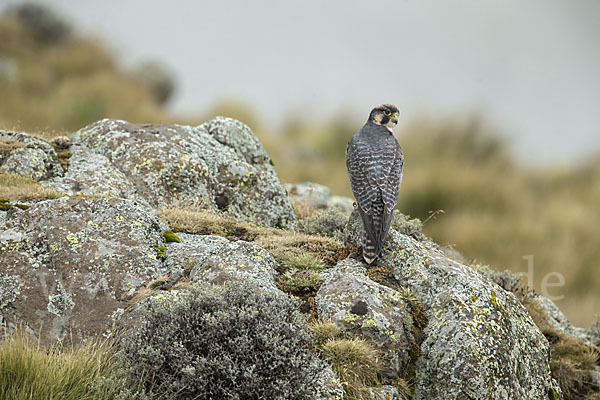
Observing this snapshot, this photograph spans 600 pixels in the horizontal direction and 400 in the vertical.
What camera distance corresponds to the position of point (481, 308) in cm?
486

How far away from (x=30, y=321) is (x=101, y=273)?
73 cm

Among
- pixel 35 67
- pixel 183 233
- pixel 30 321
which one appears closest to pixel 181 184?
pixel 183 233

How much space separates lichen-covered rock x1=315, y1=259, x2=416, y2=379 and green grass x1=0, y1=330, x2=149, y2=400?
6.35 feet

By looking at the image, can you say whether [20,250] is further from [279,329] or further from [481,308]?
[481,308]

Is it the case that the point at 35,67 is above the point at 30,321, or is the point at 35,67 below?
above

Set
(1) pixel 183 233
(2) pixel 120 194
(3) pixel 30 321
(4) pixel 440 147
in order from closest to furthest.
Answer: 1. (3) pixel 30 321
2. (1) pixel 183 233
3. (2) pixel 120 194
4. (4) pixel 440 147

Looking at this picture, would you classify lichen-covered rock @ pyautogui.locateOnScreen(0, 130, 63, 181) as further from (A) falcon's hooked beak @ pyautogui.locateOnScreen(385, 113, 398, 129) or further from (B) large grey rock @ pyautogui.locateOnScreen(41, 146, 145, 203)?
(A) falcon's hooked beak @ pyautogui.locateOnScreen(385, 113, 398, 129)

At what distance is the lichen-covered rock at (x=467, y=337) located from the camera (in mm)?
4477

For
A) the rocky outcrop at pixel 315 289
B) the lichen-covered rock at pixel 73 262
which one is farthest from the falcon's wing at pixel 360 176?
the lichen-covered rock at pixel 73 262

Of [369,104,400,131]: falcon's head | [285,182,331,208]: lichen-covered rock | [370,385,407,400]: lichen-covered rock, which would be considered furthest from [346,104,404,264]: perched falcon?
[285,182,331,208]: lichen-covered rock

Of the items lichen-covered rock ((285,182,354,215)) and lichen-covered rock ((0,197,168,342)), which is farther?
lichen-covered rock ((285,182,354,215))

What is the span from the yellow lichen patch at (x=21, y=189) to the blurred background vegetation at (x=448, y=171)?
223 cm

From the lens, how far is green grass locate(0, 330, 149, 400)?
3.44m

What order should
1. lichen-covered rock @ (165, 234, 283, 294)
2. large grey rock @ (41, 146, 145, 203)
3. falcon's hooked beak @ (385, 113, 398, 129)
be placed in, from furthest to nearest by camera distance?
large grey rock @ (41, 146, 145, 203) → falcon's hooked beak @ (385, 113, 398, 129) → lichen-covered rock @ (165, 234, 283, 294)
